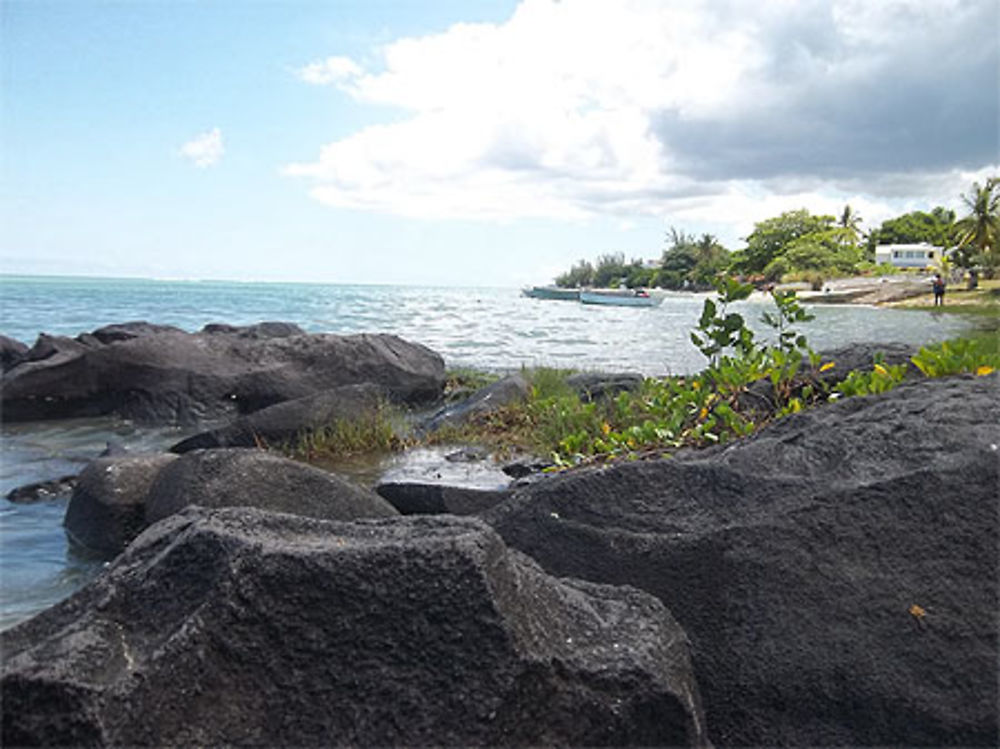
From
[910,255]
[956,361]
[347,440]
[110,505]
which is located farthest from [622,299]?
[956,361]

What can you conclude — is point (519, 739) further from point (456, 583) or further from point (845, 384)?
point (845, 384)

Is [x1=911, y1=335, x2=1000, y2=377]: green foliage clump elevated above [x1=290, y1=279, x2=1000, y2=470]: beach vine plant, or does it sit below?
above

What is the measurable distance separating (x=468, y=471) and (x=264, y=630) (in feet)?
17.9

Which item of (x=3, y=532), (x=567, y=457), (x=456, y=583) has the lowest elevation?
(x=3, y=532)

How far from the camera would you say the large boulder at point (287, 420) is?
817cm

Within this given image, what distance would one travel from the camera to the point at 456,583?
6.42ft

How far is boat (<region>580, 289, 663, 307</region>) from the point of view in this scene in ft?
195

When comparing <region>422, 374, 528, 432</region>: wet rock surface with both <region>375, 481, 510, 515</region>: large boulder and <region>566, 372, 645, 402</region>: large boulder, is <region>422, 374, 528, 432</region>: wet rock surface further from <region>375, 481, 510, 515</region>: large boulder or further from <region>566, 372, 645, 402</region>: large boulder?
<region>375, 481, 510, 515</region>: large boulder

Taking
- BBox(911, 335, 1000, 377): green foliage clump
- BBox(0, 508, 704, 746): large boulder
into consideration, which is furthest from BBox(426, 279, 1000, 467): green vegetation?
BBox(0, 508, 704, 746): large boulder

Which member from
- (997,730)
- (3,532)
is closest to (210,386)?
(3,532)

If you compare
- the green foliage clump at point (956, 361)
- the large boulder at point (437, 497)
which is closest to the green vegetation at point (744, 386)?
the green foliage clump at point (956, 361)

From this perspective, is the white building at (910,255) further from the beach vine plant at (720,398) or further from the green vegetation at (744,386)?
the green vegetation at (744,386)

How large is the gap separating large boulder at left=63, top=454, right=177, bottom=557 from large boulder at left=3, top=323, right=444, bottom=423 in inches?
221

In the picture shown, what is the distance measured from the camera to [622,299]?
61.1 metres
